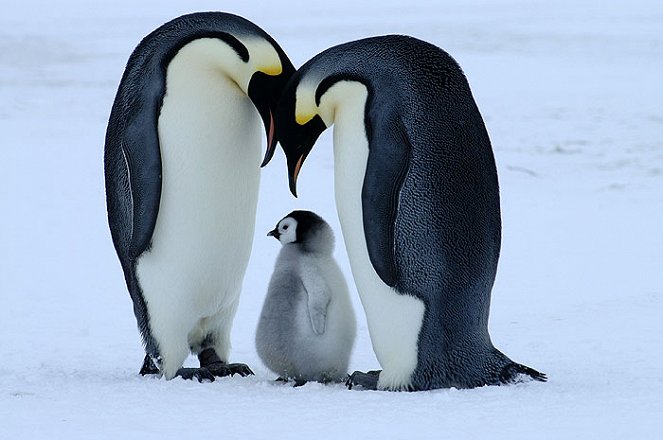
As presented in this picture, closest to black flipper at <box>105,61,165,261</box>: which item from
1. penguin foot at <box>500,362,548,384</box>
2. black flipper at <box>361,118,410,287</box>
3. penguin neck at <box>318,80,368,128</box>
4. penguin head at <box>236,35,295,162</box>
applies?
penguin head at <box>236,35,295,162</box>

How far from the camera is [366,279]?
3344 millimetres

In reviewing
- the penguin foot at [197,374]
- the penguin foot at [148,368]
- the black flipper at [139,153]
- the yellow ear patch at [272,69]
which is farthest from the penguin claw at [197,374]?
the yellow ear patch at [272,69]

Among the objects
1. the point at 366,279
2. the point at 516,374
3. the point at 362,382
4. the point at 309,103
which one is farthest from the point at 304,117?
the point at 516,374

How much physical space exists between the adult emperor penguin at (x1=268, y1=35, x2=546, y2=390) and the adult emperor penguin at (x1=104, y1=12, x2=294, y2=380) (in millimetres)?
289

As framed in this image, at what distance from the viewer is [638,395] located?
117 inches

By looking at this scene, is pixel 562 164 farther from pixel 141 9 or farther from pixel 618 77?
pixel 141 9

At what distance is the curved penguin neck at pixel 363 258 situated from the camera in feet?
10.7

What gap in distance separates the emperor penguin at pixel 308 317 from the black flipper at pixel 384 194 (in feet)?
0.81

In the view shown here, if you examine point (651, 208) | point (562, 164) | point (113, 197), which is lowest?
point (113, 197)

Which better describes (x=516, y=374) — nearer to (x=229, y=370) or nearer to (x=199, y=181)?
(x=229, y=370)

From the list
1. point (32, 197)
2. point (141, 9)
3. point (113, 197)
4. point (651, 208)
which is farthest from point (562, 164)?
point (141, 9)

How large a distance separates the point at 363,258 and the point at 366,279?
7cm

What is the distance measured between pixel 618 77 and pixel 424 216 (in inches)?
445

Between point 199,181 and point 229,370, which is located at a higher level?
point 199,181
